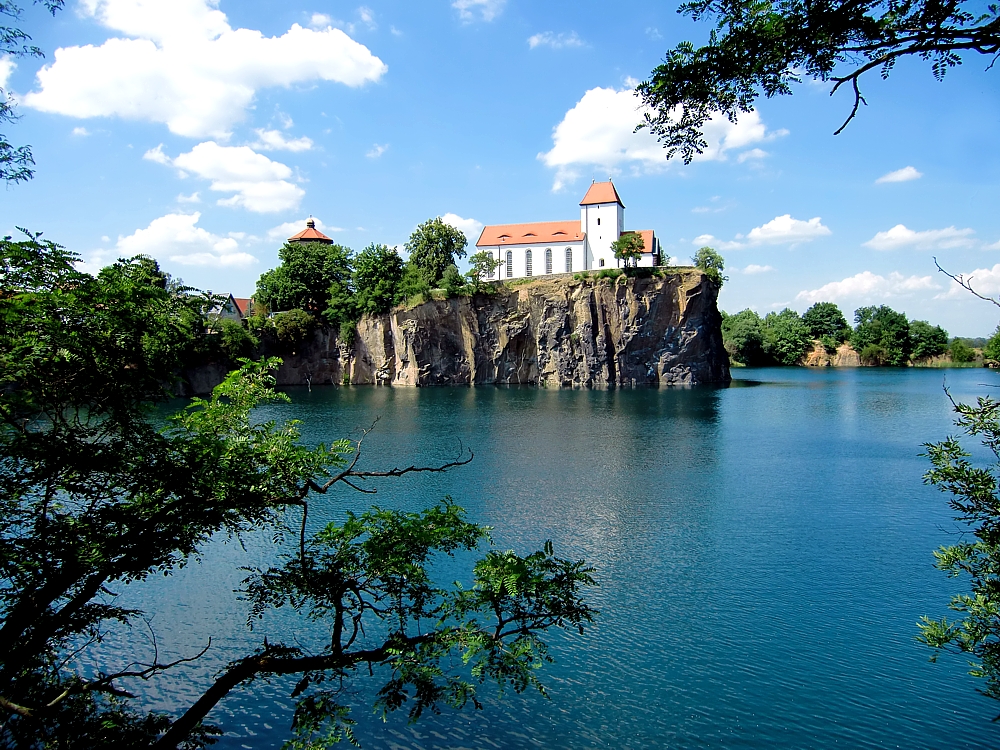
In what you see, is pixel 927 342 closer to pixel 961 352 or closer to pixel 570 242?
pixel 961 352

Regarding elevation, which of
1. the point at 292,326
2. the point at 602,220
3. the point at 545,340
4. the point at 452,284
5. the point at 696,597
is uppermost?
the point at 602,220

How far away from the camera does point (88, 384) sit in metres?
6.36

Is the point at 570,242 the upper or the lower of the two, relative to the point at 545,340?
upper

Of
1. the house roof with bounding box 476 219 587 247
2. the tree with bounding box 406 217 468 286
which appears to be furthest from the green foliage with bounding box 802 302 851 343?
Answer: the tree with bounding box 406 217 468 286

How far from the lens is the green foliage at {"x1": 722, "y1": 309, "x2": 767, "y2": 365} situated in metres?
108

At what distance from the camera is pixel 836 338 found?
115 metres

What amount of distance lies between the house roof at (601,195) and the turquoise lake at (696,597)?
4157 cm

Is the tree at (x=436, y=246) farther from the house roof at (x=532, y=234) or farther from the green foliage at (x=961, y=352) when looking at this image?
the green foliage at (x=961, y=352)

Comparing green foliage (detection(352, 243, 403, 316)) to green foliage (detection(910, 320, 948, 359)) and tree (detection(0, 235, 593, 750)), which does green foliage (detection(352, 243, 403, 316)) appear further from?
green foliage (detection(910, 320, 948, 359))

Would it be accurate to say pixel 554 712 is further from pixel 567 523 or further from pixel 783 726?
pixel 567 523

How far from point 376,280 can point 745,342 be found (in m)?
64.9

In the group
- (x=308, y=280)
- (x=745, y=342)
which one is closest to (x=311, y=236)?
(x=308, y=280)

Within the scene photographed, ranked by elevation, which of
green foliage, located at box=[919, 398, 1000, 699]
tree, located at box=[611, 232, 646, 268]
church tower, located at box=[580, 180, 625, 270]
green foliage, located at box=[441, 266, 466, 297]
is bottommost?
green foliage, located at box=[919, 398, 1000, 699]

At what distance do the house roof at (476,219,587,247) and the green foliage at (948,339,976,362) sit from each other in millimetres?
71502
